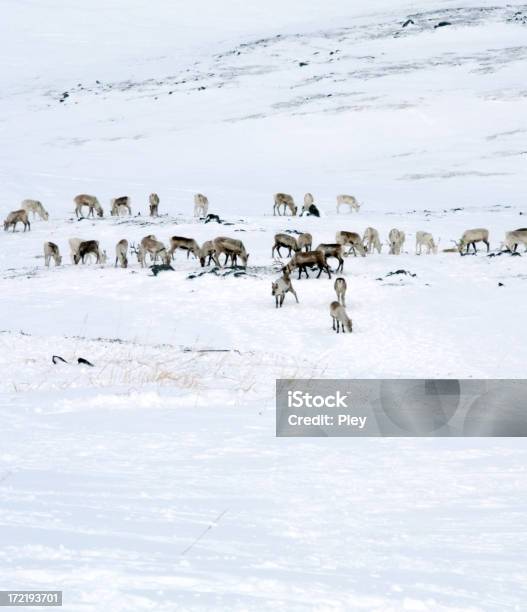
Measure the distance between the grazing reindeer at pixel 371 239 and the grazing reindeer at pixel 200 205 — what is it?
8.28 meters

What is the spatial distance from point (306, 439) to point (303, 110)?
51.2m

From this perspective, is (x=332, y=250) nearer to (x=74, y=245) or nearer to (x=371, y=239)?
(x=371, y=239)

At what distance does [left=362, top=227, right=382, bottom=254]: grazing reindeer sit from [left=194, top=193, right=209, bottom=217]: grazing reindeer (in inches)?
326

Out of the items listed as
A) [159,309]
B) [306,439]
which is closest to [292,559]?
[306,439]

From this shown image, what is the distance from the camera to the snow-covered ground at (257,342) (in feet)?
9.81

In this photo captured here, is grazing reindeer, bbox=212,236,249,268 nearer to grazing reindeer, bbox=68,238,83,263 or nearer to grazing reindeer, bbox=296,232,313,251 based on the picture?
grazing reindeer, bbox=296,232,313,251

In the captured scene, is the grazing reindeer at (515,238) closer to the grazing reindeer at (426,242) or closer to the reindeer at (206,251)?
the grazing reindeer at (426,242)

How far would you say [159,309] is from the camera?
19.3 meters

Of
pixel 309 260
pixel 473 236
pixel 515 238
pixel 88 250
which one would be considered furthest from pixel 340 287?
pixel 88 250

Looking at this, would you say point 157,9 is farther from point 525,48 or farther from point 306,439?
point 306,439

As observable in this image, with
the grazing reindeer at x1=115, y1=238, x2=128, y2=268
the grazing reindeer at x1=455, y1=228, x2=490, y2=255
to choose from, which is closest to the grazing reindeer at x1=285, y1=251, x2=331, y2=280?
the grazing reindeer at x1=115, y1=238, x2=128, y2=268

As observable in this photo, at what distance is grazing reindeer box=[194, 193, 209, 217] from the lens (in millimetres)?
31938

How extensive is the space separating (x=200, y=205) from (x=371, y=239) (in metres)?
8.89

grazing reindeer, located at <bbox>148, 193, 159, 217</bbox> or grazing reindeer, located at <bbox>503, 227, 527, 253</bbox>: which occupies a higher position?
grazing reindeer, located at <bbox>148, 193, 159, 217</bbox>
